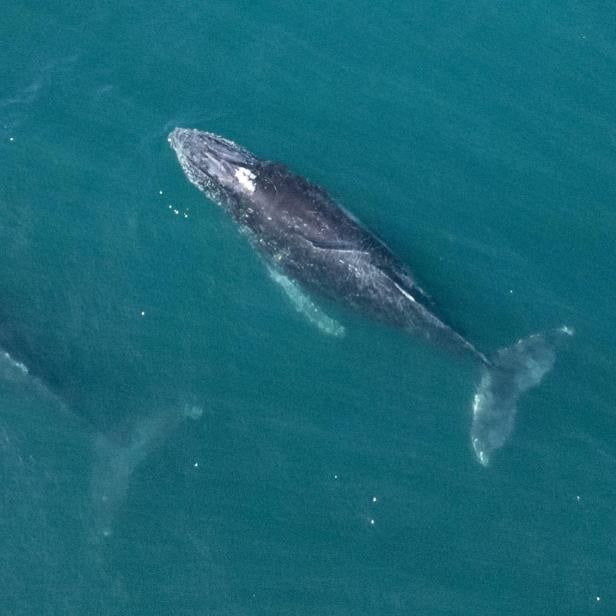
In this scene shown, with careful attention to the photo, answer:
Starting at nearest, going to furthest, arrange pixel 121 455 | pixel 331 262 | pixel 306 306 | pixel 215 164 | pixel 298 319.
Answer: pixel 121 455 < pixel 298 319 < pixel 306 306 < pixel 331 262 < pixel 215 164

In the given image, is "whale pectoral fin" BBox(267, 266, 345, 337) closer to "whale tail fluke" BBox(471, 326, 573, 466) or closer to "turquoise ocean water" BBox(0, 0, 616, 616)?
"turquoise ocean water" BBox(0, 0, 616, 616)

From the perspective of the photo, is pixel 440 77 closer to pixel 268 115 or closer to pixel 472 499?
pixel 268 115

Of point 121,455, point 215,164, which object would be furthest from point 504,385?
point 215,164

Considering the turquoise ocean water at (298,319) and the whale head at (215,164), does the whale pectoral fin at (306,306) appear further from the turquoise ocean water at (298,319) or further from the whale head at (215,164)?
the whale head at (215,164)

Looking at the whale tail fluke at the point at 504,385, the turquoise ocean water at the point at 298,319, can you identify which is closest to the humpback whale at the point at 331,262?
the whale tail fluke at the point at 504,385

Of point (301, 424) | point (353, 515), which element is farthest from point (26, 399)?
point (353, 515)

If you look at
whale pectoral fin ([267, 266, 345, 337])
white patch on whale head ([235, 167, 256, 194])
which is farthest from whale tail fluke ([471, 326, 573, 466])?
white patch on whale head ([235, 167, 256, 194])

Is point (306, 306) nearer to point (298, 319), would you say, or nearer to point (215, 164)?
point (298, 319)
